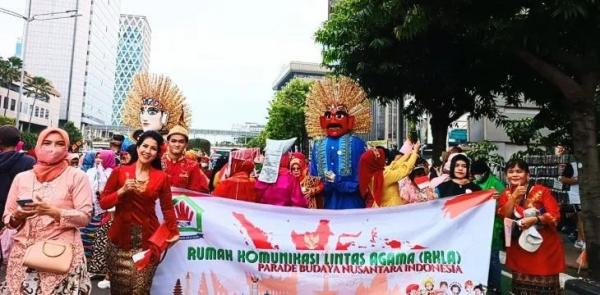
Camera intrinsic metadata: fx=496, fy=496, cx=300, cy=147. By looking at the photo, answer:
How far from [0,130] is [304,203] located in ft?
9.59

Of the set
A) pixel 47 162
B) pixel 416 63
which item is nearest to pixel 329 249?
pixel 47 162

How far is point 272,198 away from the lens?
209 inches

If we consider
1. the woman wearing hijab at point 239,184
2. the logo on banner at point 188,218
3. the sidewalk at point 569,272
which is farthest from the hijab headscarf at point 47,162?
the sidewalk at point 569,272

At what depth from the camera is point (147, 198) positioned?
3.75m

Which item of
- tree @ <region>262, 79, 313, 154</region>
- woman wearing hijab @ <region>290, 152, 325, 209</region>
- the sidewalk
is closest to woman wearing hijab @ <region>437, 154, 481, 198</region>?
woman wearing hijab @ <region>290, 152, 325, 209</region>

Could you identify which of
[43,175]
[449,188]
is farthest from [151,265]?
[449,188]

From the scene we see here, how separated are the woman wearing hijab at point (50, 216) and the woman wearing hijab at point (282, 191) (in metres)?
2.22

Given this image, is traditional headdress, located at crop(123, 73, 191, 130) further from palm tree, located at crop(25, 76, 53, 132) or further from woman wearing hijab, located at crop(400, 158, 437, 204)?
palm tree, located at crop(25, 76, 53, 132)

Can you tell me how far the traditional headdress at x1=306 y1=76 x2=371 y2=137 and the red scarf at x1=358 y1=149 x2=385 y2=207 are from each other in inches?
16.9

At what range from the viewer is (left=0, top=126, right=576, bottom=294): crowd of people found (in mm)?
3273

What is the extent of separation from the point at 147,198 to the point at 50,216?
722 millimetres

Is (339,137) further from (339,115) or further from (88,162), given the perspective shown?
(88,162)

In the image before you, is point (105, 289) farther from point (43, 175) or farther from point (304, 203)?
point (43, 175)

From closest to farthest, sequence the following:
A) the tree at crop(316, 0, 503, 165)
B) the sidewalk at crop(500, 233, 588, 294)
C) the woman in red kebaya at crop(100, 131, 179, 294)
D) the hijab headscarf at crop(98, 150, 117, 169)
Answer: the woman in red kebaya at crop(100, 131, 179, 294), the sidewalk at crop(500, 233, 588, 294), the hijab headscarf at crop(98, 150, 117, 169), the tree at crop(316, 0, 503, 165)
